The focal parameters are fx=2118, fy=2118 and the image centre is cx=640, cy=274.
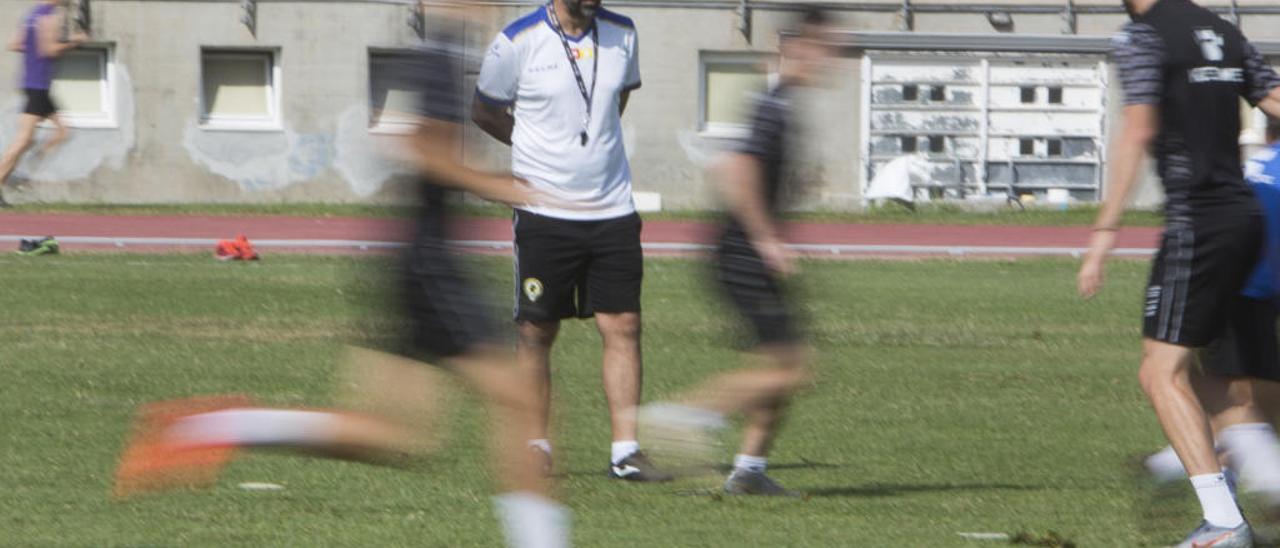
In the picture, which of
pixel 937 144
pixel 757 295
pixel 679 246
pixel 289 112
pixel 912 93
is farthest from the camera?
pixel 937 144

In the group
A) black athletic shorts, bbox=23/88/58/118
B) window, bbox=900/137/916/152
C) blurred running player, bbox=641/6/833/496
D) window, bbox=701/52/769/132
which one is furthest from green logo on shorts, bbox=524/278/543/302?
window, bbox=900/137/916/152

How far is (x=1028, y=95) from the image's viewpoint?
34.2 metres

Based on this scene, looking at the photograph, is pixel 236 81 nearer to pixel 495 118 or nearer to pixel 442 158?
pixel 495 118

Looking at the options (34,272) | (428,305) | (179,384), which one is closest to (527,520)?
(428,305)

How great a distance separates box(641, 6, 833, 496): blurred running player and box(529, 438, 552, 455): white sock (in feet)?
2.03

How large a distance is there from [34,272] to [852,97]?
18999mm

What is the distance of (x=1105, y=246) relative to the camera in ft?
23.4

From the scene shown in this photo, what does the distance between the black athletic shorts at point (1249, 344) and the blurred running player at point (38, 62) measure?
13515 millimetres

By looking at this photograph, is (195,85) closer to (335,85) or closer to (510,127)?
(335,85)

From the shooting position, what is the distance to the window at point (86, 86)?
32.0m

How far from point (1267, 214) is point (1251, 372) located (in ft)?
1.84

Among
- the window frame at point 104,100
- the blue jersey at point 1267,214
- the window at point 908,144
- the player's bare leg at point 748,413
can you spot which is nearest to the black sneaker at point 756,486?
the player's bare leg at point 748,413

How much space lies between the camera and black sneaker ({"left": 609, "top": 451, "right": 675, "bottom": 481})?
865 cm

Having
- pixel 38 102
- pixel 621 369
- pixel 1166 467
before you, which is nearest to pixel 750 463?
pixel 621 369
